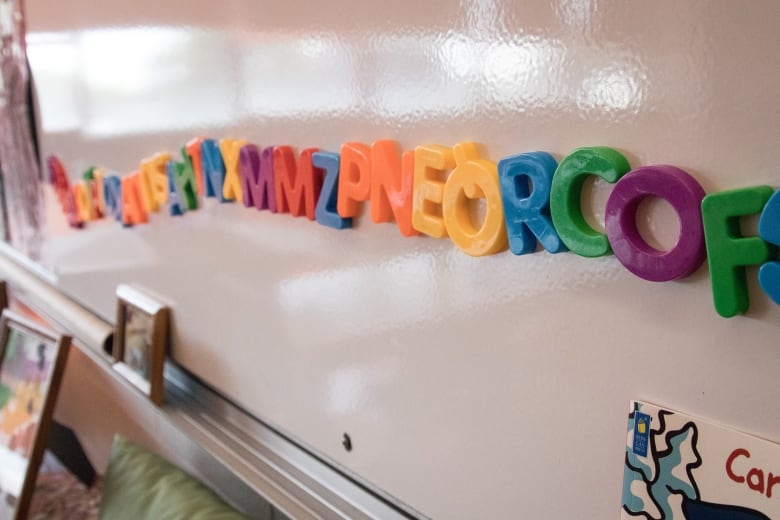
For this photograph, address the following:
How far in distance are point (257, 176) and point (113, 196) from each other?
676mm

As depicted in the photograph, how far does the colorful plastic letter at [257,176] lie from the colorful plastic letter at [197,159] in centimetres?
16

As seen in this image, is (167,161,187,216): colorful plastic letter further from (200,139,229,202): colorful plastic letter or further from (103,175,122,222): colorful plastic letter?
(103,175,122,222): colorful plastic letter

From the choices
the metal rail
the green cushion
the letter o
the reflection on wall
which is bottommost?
the green cushion

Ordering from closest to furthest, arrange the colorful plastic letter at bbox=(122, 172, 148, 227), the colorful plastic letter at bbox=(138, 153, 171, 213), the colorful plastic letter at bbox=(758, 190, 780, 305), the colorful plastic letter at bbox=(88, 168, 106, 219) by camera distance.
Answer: the colorful plastic letter at bbox=(758, 190, 780, 305)
the colorful plastic letter at bbox=(138, 153, 171, 213)
the colorful plastic letter at bbox=(122, 172, 148, 227)
the colorful plastic letter at bbox=(88, 168, 106, 219)

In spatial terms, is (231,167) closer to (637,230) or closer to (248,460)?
(248,460)

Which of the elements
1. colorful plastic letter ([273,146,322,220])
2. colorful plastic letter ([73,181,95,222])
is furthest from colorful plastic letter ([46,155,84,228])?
colorful plastic letter ([273,146,322,220])

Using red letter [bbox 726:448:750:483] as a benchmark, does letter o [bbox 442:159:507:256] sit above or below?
above

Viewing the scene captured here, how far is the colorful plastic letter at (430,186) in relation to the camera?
0.75 meters

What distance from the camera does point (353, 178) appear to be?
2.94 ft

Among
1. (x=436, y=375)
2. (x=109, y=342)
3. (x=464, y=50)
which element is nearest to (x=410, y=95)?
(x=464, y=50)

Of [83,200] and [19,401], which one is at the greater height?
[83,200]

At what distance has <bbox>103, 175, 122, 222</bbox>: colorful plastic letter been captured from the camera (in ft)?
A: 5.21

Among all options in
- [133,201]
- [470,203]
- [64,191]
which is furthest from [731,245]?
[64,191]

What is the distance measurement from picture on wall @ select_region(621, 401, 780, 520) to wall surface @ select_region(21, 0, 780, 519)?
0.01 meters
